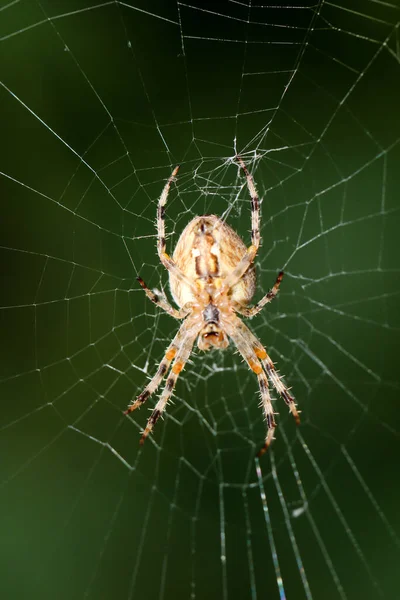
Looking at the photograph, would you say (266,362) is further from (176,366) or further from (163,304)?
(163,304)

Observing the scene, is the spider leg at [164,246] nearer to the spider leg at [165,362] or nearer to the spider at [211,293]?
the spider at [211,293]

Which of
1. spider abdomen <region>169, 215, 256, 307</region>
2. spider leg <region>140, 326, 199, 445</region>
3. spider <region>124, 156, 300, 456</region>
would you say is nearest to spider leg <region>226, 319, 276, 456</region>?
spider <region>124, 156, 300, 456</region>

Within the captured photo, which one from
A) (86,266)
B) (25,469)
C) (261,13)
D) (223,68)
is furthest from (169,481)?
(261,13)

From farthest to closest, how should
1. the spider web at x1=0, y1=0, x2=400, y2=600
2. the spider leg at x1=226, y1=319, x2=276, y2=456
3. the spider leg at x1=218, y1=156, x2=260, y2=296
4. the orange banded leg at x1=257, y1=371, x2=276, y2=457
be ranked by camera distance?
the spider web at x1=0, y1=0, x2=400, y2=600 → the spider leg at x1=226, y1=319, x2=276, y2=456 → the orange banded leg at x1=257, y1=371, x2=276, y2=457 → the spider leg at x1=218, y1=156, x2=260, y2=296

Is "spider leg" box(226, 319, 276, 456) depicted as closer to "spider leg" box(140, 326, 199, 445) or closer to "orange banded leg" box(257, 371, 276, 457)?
"orange banded leg" box(257, 371, 276, 457)

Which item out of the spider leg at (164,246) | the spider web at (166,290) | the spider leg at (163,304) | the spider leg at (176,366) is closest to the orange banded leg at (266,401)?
the spider leg at (176,366)

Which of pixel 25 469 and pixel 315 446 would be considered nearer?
pixel 25 469

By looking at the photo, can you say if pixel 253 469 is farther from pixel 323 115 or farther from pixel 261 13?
pixel 261 13
